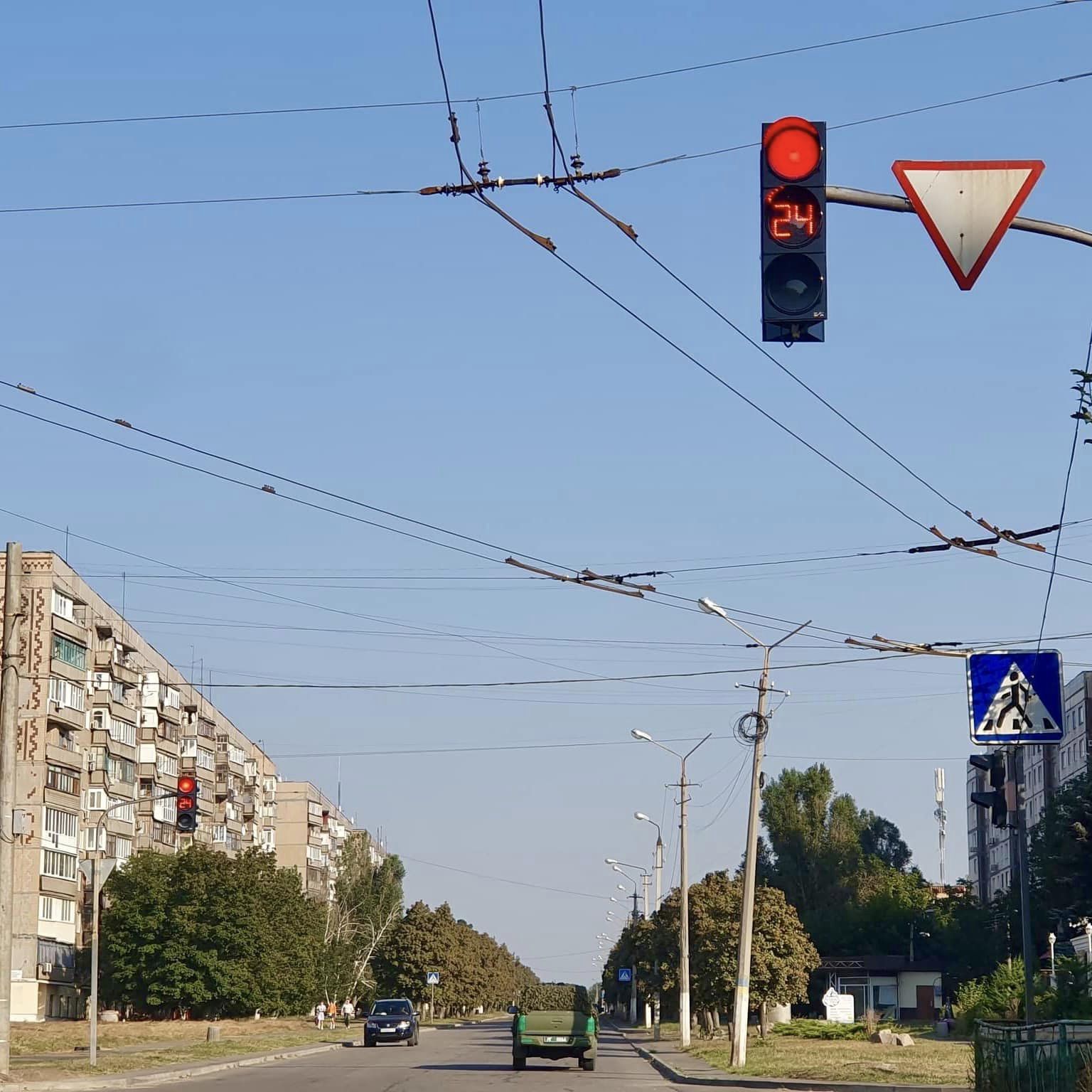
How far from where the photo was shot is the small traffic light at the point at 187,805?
102ft

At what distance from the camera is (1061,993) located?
35.3 meters

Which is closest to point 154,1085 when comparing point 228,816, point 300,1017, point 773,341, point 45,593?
point 773,341

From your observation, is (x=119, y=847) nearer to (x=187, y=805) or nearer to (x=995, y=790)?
(x=187, y=805)

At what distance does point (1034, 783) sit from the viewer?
127 meters

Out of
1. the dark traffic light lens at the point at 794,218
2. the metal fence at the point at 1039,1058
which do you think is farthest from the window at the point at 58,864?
the dark traffic light lens at the point at 794,218

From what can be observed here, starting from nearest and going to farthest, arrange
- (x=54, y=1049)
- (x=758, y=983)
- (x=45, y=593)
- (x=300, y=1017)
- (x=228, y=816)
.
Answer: (x=54, y=1049), (x=758, y=983), (x=45, y=593), (x=300, y=1017), (x=228, y=816)

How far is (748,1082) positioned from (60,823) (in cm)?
5921

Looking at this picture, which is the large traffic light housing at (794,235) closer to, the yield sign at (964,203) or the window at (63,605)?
the yield sign at (964,203)

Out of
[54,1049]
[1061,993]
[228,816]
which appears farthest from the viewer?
[228,816]

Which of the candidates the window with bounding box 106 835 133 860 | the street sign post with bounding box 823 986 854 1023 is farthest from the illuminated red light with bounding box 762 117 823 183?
the window with bounding box 106 835 133 860

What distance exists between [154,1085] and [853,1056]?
59.9 feet

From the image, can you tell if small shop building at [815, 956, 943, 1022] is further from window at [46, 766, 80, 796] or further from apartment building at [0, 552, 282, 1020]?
window at [46, 766, 80, 796]

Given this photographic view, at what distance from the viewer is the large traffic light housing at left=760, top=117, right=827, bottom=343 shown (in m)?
10.3

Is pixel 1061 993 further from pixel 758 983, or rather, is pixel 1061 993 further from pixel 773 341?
pixel 773 341
